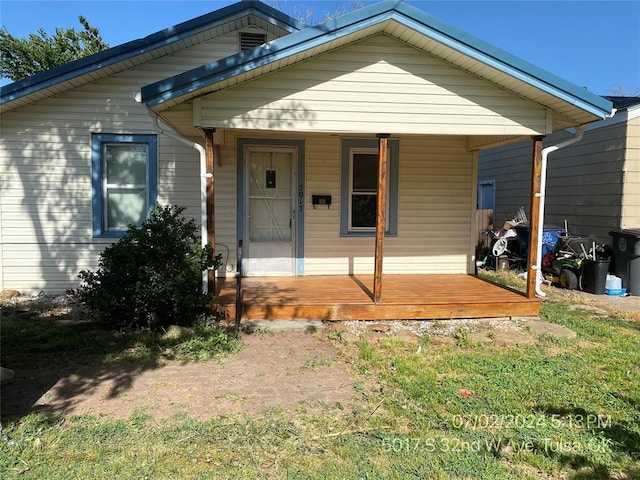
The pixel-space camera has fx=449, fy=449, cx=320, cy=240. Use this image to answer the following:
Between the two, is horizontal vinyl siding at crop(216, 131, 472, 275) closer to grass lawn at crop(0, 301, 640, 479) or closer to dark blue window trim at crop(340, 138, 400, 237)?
dark blue window trim at crop(340, 138, 400, 237)

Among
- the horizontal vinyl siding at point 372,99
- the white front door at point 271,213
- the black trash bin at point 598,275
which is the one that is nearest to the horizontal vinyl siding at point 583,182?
the black trash bin at point 598,275

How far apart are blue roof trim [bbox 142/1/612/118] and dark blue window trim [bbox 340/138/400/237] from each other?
2631 mm

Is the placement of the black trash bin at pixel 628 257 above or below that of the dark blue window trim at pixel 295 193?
below

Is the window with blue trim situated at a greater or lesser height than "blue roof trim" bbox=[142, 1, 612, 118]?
lesser

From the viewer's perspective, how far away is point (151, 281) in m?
5.12

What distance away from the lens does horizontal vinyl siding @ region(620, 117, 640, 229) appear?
26.7 ft

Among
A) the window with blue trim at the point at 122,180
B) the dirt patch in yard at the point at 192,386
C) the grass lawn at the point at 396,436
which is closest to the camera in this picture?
the grass lawn at the point at 396,436

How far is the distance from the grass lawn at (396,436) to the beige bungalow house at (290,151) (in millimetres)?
2131

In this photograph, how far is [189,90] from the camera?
501 cm

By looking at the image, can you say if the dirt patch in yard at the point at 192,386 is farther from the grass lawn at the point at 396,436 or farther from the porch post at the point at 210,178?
the porch post at the point at 210,178

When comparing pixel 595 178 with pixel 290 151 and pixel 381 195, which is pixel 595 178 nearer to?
pixel 381 195

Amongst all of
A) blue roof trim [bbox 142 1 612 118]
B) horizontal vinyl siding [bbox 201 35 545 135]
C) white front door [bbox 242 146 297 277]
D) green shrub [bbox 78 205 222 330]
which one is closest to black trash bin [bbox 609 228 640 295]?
blue roof trim [bbox 142 1 612 118]

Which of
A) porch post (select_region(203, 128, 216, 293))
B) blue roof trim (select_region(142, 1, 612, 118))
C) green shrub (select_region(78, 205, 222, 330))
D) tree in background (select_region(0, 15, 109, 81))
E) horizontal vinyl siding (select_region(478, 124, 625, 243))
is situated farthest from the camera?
tree in background (select_region(0, 15, 109, 81))

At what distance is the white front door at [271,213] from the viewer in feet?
25.1
